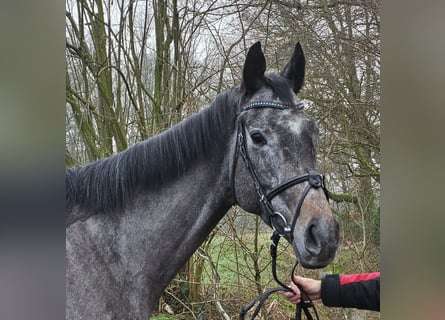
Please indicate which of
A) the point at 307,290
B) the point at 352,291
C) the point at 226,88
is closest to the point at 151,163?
the point at 307,290

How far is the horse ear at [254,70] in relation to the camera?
4.65ft

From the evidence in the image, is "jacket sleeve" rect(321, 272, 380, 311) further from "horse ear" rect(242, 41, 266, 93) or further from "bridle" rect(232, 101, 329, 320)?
"horse ear" rect(242, 41, 266, 93)

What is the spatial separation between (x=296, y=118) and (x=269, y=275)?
2.40m

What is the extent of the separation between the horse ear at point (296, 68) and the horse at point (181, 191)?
0.01 meters

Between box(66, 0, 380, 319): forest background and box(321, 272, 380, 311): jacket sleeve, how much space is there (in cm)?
155

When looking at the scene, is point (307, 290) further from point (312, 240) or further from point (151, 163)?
point (151, 163)

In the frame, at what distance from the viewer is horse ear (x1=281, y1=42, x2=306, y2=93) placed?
1543 millimetres

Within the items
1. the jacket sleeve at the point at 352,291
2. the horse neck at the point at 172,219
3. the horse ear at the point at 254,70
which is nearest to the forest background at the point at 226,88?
the jacket sleeve at the point at 352,291

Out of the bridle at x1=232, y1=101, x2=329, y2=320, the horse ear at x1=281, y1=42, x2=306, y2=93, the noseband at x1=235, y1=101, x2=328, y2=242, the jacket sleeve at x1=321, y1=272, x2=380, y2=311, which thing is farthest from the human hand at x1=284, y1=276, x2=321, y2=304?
the horse ear at x1=281, y1=42, x2=306, y2=93

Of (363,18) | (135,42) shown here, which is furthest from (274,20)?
(135,42)

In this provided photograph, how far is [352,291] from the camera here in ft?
5.17

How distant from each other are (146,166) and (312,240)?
0.68 metres
